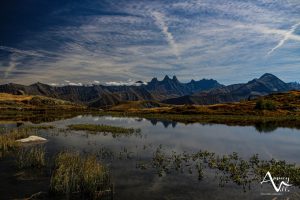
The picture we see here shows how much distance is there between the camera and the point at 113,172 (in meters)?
32.7

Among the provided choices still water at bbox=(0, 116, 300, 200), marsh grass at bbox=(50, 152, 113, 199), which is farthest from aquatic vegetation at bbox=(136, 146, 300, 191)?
marsh grass at bbox=(50, 152, 113, 199)

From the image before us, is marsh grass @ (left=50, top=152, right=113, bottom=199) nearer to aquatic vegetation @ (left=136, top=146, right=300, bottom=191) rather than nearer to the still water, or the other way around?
the still water

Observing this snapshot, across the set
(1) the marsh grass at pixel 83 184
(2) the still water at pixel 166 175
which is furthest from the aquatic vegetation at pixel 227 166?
(1) the marsh grass at pixel 83 184

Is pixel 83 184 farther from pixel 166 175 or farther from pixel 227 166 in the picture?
pixel 227 166

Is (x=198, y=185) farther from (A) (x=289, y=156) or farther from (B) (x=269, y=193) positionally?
(A) (x=289, y=156)

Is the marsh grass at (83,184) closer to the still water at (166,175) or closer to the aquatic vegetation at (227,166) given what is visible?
the still water at (166,175)

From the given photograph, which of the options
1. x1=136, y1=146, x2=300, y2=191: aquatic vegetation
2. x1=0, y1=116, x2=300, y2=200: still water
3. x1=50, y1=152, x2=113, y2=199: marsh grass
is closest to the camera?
x1=50, y1=152, x2=113, y2=199: marsh grass

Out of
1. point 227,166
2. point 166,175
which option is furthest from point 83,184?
point 227,166

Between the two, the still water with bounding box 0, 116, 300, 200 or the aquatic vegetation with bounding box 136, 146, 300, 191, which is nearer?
the still water with bounding box 0, 116, 300, 200

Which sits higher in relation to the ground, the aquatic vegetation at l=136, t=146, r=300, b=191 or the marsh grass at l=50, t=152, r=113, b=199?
the marsh grass at l=50, t=152, r=113, b=199

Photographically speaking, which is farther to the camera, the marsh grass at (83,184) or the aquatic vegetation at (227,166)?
the aquatic vegetation at (227,166)

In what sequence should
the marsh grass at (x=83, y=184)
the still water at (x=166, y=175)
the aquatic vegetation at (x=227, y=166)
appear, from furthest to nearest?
1. the aquatic vegetation at (x=227, y=166)
2. the still water at (x=166, y=175)
3. the marsh grass at (x=83, y=184)

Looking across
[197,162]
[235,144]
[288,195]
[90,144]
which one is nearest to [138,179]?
[197,162]

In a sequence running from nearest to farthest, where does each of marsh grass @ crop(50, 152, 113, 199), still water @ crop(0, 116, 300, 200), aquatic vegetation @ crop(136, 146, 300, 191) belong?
marsh grass @ crop(50, 152, 113, 199), still water @ crop(0, 116, 300, 200), aquatic vegetation @ crop(136, 146, 300, 191)
